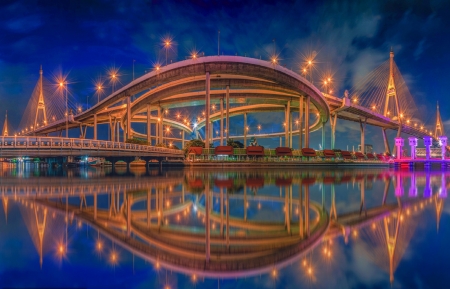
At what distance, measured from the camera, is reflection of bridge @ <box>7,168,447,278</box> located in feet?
11.4

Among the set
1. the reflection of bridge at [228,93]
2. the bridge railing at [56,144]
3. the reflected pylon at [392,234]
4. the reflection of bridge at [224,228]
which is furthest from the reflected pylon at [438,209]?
the reflection of bridge at [228,93]

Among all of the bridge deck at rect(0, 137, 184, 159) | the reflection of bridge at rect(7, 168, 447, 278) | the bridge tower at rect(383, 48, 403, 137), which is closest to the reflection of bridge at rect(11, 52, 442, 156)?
the bridge tower at rect(383, 48, 403, 137)

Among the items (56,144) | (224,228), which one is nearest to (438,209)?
(224,228)

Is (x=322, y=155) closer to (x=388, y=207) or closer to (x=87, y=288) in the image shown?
(x=388, y=207)

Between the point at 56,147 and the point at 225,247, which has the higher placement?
the point at 56,147

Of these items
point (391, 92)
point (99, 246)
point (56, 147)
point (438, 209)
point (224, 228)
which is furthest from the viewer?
point (391, 92)

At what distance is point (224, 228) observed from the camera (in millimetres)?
4871

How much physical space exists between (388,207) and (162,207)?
586cm

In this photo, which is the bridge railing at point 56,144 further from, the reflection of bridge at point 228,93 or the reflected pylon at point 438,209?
the reflected pylon at point 438,209

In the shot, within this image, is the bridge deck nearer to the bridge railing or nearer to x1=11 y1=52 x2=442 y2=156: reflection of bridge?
the bridge railing

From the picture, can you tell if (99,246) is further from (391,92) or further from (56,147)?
(391,92)

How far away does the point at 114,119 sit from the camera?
68625 millimetres

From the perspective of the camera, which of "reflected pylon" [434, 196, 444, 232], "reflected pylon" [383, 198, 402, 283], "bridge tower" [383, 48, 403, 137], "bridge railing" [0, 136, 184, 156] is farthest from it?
"bridge tower" [383, 48, 403, 137]

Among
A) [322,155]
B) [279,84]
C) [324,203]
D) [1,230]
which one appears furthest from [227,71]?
[1,230]
